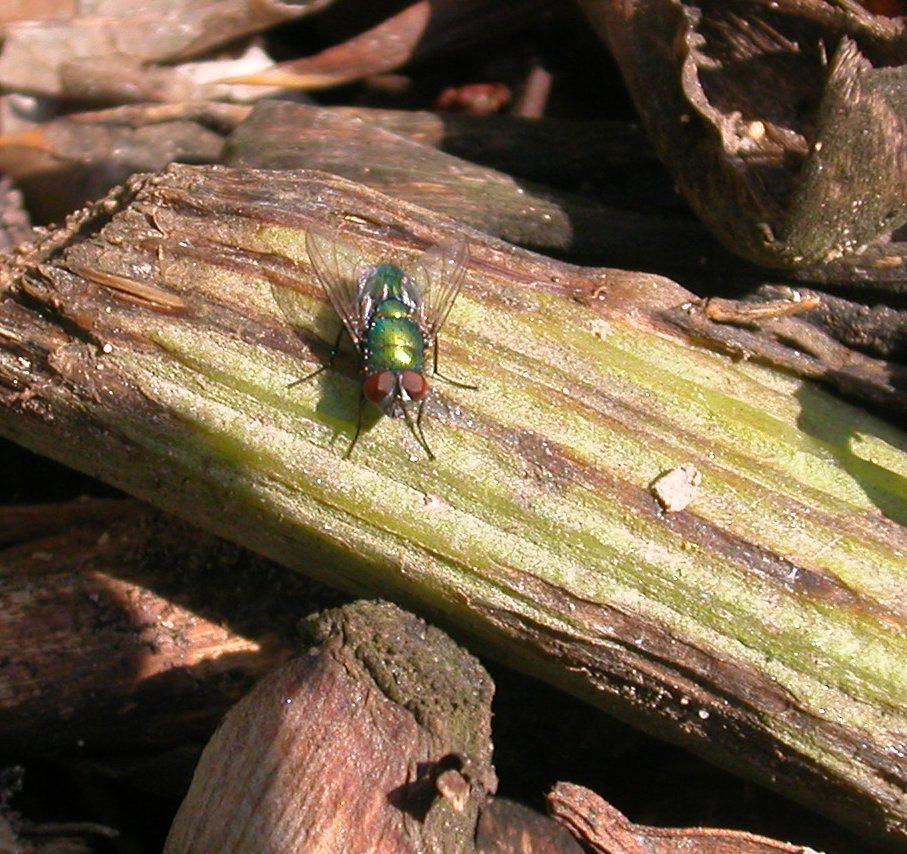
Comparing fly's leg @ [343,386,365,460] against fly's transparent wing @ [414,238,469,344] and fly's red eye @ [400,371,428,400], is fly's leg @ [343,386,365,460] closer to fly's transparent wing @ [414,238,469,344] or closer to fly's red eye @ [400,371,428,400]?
fly's red eye @ [400,371,428,400]

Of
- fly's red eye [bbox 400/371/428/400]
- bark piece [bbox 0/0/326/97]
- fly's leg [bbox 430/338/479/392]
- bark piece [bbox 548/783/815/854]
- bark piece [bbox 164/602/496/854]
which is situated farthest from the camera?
bark piece [bbox 0/0/326/97]

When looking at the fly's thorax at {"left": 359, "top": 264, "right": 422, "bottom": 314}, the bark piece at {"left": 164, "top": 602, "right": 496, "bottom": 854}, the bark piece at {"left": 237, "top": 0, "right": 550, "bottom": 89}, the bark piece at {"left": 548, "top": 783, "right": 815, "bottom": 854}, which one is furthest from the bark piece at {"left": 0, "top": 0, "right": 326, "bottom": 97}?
the bark piece at {"left": 548, "top": 783, "right": 815, "bottom": 854}

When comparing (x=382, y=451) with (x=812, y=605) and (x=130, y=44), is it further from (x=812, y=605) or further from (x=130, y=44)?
(x=130, y=44)

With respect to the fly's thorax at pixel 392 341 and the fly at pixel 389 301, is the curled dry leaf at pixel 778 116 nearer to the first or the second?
the fly at pixel 389 301

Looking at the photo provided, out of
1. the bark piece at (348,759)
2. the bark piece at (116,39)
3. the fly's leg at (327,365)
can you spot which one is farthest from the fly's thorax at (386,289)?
the bark piece at (116,39)

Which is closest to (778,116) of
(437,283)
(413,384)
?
(437,283)

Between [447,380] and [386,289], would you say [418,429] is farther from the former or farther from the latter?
[386,289]
